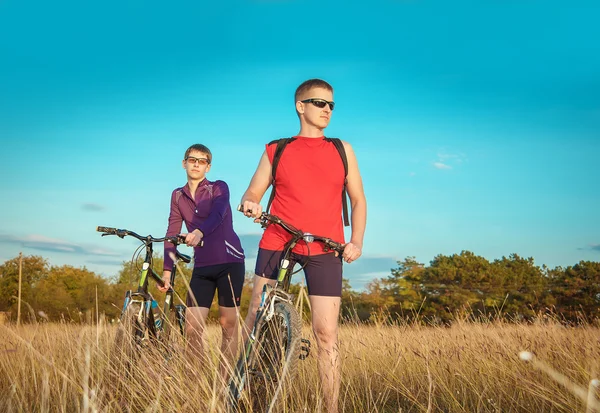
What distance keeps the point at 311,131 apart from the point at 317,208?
2.06 ft

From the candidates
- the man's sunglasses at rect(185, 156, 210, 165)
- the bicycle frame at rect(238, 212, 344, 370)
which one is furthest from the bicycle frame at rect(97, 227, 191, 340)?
the bicycle frame at rect(238, 212, 344, 370)

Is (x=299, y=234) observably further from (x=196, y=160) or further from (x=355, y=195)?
(x=196, y=160)

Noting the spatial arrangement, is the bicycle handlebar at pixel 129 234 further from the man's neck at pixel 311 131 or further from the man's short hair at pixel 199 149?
the man's neck at pixel 311 131

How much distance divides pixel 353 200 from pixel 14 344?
518 centimetres

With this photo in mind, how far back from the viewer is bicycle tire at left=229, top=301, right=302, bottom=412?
12.0 ft

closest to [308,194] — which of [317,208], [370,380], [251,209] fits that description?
[317,208]

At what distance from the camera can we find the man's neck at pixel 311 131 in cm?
438

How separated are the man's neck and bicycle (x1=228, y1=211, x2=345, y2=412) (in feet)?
2.62

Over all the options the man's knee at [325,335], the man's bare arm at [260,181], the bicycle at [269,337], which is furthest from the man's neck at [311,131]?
the man's knee at [325,335]

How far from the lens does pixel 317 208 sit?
13.6 ft

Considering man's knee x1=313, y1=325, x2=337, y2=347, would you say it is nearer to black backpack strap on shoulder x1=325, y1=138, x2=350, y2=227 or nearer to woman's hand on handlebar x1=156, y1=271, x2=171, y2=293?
black backpack strap on shoulder x1=325, y1=138, x2=350, y2=227

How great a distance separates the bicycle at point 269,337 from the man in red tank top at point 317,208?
0.17 meters

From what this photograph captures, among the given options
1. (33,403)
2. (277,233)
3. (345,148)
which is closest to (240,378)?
(277,233)

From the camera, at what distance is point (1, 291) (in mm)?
25781
